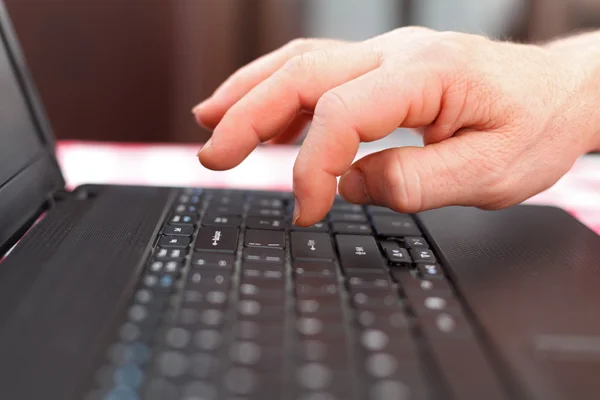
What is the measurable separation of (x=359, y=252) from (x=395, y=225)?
0.26 feet

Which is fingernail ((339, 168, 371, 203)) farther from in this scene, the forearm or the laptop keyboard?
the forearm

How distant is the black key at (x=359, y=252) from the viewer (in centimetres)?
41

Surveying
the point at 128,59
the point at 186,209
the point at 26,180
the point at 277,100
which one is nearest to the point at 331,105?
the point at 277,100

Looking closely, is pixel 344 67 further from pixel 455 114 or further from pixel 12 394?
pixel 12 394

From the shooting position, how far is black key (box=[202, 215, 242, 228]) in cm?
47

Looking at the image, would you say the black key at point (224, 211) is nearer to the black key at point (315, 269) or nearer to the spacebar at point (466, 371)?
the black key at point (315, 269)

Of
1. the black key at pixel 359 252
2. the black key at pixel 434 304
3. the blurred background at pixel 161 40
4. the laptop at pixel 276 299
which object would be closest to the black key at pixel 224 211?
the laptop at pixel 276 299

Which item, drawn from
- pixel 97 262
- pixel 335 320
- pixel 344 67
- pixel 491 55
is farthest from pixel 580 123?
pixel 97 262

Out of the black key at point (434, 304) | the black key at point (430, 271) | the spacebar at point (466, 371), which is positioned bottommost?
the spacebar at point (466, 371)

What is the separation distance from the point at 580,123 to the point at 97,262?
429mm

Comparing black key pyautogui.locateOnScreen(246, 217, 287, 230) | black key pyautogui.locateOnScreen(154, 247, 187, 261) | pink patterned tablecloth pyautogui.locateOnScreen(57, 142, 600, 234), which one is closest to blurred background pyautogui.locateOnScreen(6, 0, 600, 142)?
pink patterned tablecloth pyautogui.locateOnScreen(57, 142, 600, 234)

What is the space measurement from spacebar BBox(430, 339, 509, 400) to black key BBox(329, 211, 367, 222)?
21cm

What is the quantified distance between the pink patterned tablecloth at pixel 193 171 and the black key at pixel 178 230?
283 millimetres

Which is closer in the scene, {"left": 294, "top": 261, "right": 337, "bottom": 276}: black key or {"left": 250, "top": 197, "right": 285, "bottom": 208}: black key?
{"left": 294, "top": 261, "right": 337, "bottom": 276}: black key
